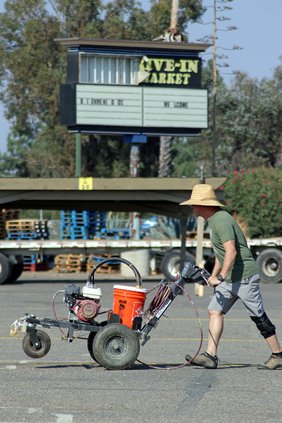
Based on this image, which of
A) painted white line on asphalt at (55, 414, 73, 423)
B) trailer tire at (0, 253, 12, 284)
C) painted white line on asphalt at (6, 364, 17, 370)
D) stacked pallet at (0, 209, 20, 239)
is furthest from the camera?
stacked pallet at (0, 209, 20, 239)

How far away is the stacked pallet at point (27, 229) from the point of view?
112ft

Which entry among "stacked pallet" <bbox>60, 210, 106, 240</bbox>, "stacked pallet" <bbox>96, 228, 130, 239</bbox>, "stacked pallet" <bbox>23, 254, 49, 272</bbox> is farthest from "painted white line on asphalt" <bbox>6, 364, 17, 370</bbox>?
"stacked pallet" <bbox>60, 210, 106, 240</bbox>

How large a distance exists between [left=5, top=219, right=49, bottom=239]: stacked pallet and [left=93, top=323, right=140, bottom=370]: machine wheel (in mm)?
24509

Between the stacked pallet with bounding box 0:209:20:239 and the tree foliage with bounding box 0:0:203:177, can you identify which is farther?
the tree foliage with bounding box 0:0:203:177

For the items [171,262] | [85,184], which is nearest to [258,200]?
[171,262]

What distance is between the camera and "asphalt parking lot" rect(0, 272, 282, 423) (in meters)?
7.80

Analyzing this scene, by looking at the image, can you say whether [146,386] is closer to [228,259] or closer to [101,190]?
[228,259]

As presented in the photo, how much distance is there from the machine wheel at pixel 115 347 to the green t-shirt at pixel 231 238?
1.11m

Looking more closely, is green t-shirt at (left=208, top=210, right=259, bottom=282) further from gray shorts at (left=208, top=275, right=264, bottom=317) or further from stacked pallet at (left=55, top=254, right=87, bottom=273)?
stacked pallet at (left=55, top=254, right=87, bottom=273)

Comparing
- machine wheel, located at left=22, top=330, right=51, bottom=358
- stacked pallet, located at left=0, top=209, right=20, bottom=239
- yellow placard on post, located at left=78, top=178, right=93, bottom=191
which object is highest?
yellow placard on post, located at left=78, top=178, right=93, bottom=191

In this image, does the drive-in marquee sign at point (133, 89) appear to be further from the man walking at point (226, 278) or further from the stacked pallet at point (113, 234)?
the man walking at point (226, 278)

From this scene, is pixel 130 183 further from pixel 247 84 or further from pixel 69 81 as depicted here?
pixel 247 84

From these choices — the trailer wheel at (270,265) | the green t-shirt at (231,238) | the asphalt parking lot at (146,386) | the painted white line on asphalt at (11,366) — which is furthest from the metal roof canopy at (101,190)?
the green t-shirt at (231,238)

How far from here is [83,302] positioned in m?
9.93
